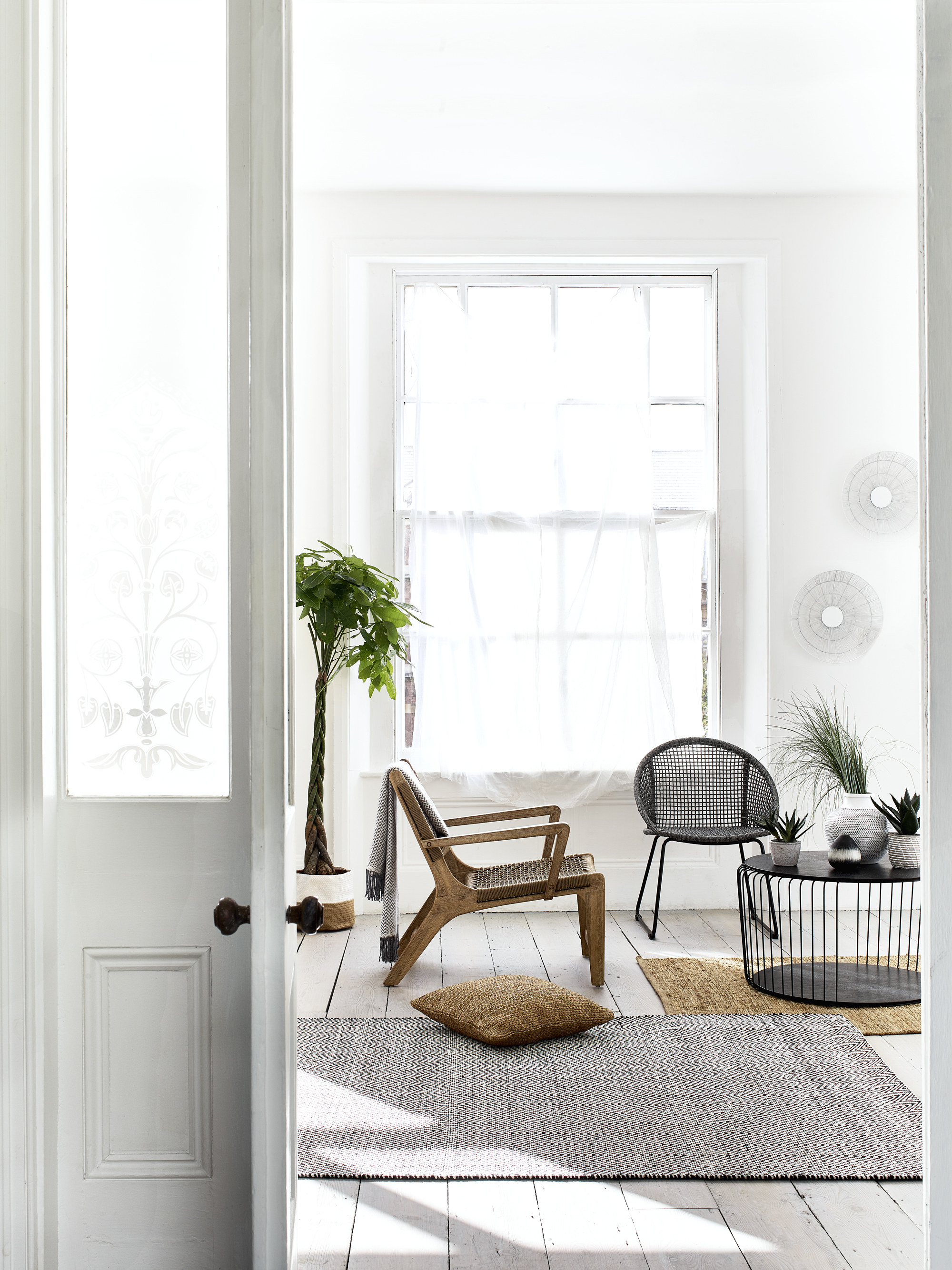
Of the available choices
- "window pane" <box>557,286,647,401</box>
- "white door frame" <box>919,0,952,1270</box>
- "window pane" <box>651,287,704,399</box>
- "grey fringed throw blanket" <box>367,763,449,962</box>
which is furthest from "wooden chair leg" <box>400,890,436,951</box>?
"window pane" <box>651,287,704,399</box>

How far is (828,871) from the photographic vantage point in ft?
10.9

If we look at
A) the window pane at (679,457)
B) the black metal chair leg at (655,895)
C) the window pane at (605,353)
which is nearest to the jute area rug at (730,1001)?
the black metal chair leg at (655,895)

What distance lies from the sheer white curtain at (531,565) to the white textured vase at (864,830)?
140 centimetres

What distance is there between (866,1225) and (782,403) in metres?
3.51

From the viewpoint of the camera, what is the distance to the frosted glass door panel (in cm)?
156

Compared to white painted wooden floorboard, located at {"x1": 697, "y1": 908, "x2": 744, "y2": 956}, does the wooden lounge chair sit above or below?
above

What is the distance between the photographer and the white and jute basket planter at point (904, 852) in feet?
10.9

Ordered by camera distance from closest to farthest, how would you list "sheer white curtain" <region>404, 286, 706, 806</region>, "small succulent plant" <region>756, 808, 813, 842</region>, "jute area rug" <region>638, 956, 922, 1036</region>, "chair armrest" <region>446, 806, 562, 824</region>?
"jute area rug" <region>638, 956, 922, 1036</region> < "small succulent plant" <region>756, 808, 813, 842</region> < "chair armrest" <region>446, 806, 562, 824</region> < "sheer white curtain" <region>404, 286, 706, 806</region>

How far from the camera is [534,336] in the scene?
4.85m

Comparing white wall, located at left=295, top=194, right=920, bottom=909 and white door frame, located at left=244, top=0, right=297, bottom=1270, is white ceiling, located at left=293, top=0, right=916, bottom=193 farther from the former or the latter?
white door frame, located at left=244, top=0, right=297, bottom=1270

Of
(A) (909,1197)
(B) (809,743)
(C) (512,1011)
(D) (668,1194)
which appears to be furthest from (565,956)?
(A) (909,1197)

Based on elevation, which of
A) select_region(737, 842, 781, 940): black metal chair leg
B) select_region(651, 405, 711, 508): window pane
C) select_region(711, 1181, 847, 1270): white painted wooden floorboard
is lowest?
select_region(711, 1181, 847, 1270): white painted wooden floorboard

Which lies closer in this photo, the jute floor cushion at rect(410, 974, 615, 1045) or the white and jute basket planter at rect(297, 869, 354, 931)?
the jute floor cushion at rect(410, 974, 615, 1045)

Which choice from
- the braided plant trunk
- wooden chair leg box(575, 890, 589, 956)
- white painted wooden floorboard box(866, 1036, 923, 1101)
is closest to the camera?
white painted wooden floorboard box(866, 1036, 923, 1101)
